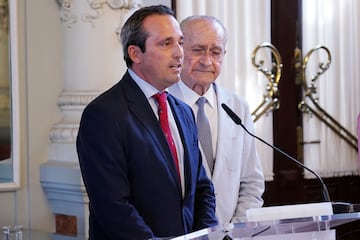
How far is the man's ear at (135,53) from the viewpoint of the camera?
1966 mm

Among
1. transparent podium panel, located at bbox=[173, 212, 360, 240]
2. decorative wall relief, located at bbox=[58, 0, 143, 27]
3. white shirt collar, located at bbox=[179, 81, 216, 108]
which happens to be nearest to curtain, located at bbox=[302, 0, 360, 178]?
decorative wall relief, located at bbox=[58, 0, 143, 27]

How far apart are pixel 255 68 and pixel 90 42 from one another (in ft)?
4.01

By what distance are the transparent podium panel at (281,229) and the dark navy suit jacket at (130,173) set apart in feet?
Answer: 1.16

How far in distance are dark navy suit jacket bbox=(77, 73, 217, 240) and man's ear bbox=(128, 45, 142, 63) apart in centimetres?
7

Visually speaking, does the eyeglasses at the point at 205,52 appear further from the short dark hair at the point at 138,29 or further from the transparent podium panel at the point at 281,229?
the transparent podium panel at the point at 281,229

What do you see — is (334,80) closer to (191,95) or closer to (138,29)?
(191,95)

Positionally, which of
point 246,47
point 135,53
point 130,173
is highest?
point 246,47

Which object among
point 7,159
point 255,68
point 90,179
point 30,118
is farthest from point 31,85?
point 255,68

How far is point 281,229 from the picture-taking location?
4.91ft

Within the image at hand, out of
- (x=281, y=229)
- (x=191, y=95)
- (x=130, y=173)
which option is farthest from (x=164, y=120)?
(x=281, y=229)

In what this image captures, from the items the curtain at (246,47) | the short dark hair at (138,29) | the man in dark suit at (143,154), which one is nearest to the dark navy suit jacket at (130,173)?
the man in dark suit at (143,154)

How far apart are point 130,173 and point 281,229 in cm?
52

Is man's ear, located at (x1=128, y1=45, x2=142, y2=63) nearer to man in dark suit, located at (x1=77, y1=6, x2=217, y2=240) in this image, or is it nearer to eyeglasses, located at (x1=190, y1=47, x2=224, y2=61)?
man in dark suit, located at (x1=77, y1=6, x2=217, y2=240)

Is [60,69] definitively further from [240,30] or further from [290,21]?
[290,21]
